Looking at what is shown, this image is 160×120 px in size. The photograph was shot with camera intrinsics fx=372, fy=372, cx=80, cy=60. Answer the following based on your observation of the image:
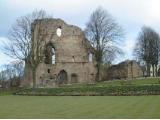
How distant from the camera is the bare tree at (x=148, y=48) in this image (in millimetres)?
73188

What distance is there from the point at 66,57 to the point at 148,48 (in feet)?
55.0

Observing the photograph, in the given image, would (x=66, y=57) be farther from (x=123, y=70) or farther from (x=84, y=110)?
(x=84, y=110)

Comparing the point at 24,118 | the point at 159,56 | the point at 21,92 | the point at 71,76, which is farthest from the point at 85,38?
the point at 24,118

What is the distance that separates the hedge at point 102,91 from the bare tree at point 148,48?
103 ft

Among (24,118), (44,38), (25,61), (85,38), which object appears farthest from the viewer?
(85,38)

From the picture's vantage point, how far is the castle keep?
6631 cm

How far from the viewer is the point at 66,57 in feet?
227

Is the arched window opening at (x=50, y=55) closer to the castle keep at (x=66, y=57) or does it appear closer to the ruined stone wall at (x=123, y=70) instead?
the castle keep at (x=66, y=57)

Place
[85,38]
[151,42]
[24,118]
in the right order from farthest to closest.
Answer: [151,42]
[85,38]
[24,118]

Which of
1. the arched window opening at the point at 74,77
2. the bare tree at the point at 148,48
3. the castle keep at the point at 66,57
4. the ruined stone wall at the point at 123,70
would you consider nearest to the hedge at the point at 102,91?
the castle keep at the point at 66,57

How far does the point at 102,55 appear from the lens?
63875mm

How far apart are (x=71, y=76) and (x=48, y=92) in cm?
2206

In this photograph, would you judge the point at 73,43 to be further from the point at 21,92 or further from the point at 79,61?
the point at 21,92

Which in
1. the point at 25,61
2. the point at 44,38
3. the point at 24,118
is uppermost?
the point at 44,38
